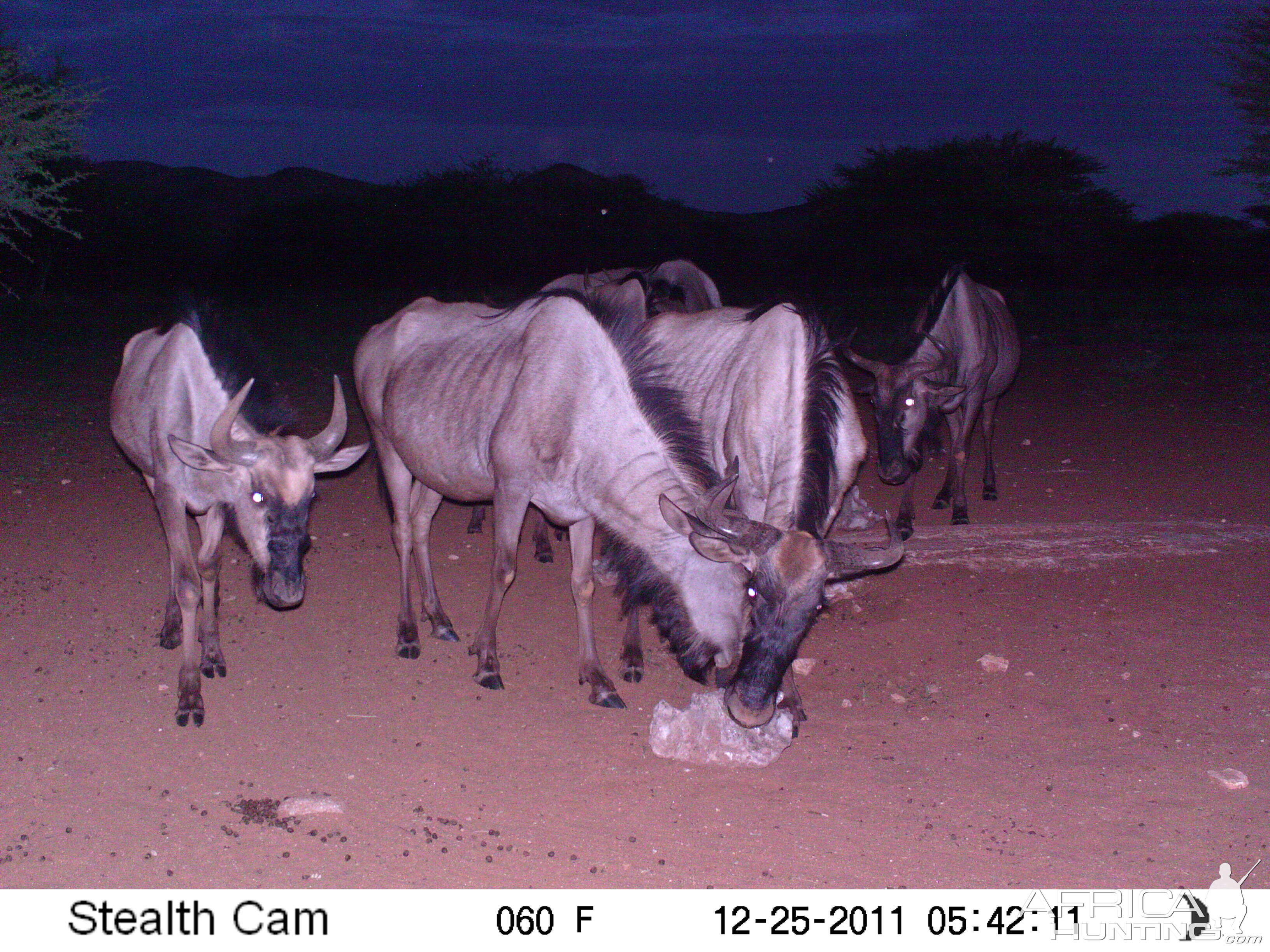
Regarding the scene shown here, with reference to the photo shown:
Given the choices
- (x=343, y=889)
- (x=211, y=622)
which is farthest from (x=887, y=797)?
(x=211, y=622)

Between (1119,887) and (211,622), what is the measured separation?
415cm

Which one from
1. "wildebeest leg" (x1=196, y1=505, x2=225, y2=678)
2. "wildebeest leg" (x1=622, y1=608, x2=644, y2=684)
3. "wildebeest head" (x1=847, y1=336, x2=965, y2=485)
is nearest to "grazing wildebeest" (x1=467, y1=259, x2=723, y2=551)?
"wildebeest leg" (x1=622, y1=608, x2=644, y2=684)

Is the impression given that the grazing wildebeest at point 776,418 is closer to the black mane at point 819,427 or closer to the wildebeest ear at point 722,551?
the black mane at point 819,427

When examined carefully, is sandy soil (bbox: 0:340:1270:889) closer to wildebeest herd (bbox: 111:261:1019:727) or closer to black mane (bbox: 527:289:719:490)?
wildebeest herd (bbox: 111:261:1019:727)

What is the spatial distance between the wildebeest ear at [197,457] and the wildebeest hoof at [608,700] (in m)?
1.98

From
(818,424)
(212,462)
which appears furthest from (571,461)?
(212,462)

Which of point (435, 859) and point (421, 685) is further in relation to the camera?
point (421, 685)

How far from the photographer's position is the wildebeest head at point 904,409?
8.31m

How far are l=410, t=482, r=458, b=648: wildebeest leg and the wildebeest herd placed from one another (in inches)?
0.5

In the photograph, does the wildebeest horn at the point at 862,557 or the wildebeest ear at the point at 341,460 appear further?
the wildebeest ear at the point at 341,460

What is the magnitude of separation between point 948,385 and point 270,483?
5428mm

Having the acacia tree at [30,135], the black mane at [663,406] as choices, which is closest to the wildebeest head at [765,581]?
the black mane at [663,406]

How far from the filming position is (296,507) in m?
4.89

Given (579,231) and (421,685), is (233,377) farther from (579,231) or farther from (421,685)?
(579,231)
